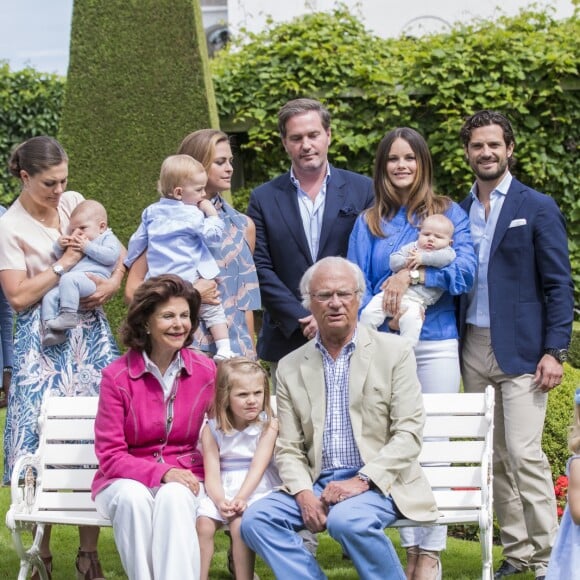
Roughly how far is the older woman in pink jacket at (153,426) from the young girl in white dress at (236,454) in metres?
0.09

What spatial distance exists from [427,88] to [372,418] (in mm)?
6437

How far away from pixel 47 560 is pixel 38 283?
1.39m

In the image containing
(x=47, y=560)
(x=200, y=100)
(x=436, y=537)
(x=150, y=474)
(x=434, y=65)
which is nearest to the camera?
(x=150, y=474)

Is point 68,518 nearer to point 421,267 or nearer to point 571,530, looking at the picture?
point 421,267

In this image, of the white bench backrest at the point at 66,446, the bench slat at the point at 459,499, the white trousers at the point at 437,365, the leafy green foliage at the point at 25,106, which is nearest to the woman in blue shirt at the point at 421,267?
the white trousers at the point at 437,365

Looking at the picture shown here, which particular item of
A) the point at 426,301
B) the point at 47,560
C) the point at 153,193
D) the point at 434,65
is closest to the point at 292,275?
the point at 426,301

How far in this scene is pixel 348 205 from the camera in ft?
17.6

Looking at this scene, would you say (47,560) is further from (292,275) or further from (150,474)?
(292,275)

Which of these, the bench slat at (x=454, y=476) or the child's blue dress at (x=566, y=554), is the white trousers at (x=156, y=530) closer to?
the bench slat at (x=454, y=476)

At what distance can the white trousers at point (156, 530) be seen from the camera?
4215 millimetres

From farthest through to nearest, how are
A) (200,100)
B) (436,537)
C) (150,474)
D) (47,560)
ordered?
1. (200,100)
2. (47,560)
3. (436,537)
4. (150,474)

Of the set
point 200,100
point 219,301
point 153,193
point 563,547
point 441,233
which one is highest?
point 200,100

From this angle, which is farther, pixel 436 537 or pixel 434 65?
pixel 434 65

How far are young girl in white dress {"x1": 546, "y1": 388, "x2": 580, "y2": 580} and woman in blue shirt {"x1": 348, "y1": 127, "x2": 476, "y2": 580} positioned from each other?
94 centimetres
